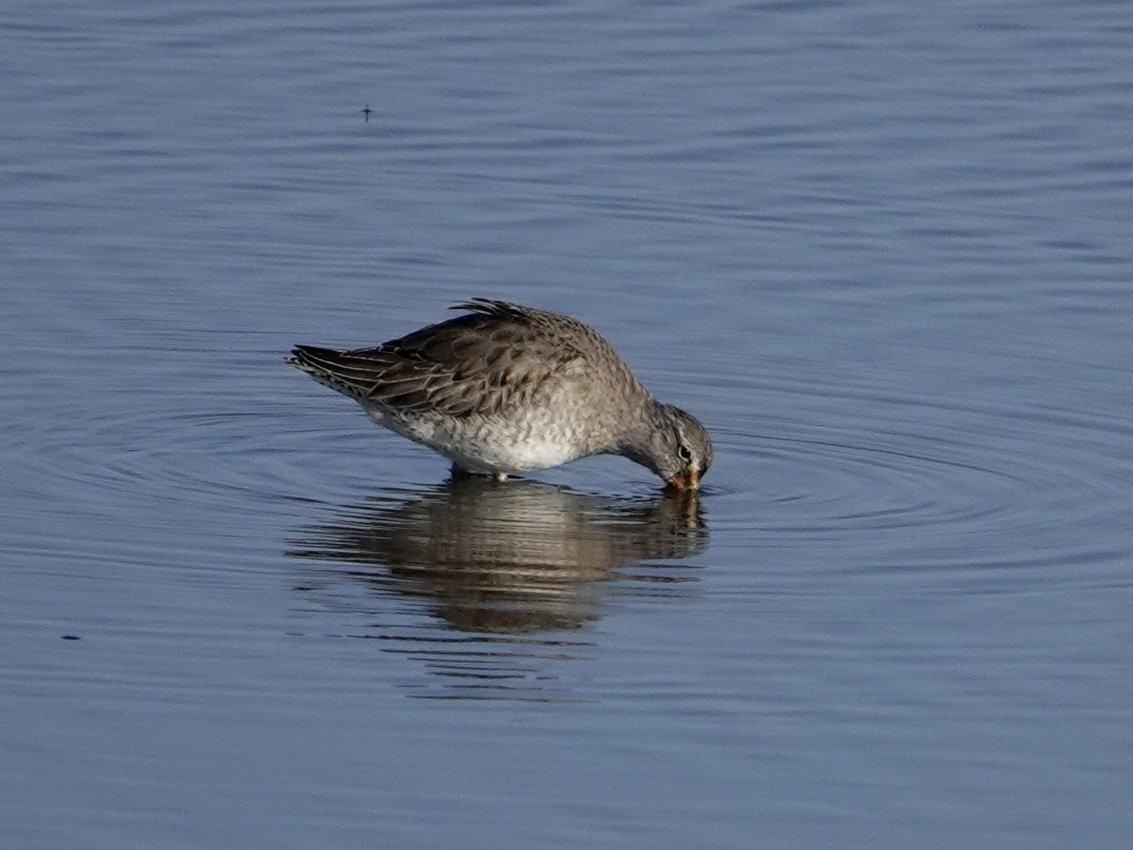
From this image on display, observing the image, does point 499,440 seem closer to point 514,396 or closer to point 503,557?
point 514,396

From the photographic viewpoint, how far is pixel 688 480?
12.8 meters

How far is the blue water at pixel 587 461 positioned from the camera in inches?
342

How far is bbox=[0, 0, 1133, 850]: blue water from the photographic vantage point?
8.70 metres

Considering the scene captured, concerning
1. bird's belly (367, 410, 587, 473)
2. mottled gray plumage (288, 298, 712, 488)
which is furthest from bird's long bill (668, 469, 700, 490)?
bird's belly (367, 410, 587, 473)

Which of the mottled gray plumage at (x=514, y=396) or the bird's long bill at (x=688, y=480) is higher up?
the mottled gray plumage at (x=514, y=396)

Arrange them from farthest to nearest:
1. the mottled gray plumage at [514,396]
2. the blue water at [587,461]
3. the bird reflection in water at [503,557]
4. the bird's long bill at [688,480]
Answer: the mottled gray plumage at [514,396], the bird's long bill at [688,480], the bird reflection in water at [503,557], the blue water at [587,461]

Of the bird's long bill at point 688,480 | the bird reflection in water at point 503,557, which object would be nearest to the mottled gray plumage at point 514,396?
the bird's long bill at point 688,480

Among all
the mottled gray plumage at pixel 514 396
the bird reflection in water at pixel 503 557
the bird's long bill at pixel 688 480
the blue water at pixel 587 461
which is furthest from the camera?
the mottled gray plumage at pixel 514 396

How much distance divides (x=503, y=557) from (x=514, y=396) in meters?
1.61

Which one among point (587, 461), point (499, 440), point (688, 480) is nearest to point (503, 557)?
point (499, 440)

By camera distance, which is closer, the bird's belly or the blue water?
the blue water

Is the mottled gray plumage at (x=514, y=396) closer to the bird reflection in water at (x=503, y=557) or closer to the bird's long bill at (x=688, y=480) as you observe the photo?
the bird's long bill at (x=688, y=480)

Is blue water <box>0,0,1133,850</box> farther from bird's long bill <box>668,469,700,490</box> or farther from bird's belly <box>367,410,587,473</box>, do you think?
bird's belly <box>367,410,587,473</box>

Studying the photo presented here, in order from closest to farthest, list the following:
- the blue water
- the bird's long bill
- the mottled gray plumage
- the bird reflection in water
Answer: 1. the blue water
2. the bird reflection in water
3. the bird's long bill
4. the mottled gray plumage
